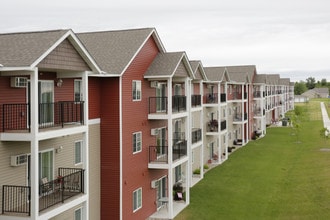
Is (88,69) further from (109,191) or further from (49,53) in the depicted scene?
(109,191)

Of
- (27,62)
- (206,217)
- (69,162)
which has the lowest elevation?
(206,217)

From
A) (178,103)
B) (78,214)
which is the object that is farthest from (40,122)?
(178,103)

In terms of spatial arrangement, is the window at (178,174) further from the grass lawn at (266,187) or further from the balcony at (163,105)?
the balcony at (163,105)

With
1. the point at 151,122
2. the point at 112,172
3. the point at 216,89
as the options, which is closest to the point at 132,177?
the point at 112,172

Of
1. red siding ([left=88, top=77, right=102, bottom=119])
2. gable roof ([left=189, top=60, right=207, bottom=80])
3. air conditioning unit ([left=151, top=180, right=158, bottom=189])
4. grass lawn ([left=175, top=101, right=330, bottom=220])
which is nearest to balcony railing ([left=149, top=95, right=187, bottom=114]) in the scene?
air conditioning unit ([left=151, top=180, right=158, bottom=189])

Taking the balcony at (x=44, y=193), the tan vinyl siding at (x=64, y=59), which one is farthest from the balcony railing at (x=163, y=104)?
the tan vinyl siding at (x=64, y=59)

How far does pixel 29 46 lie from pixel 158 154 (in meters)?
14.5

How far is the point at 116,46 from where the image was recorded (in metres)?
24.9

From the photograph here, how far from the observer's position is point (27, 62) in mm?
13930

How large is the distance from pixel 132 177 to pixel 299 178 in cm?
1836

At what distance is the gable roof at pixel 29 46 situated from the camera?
1402 cm

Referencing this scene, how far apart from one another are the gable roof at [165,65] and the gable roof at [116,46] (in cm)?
121

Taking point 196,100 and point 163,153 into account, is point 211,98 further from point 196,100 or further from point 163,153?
point 163,153

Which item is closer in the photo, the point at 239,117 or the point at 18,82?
the point at 18,82
